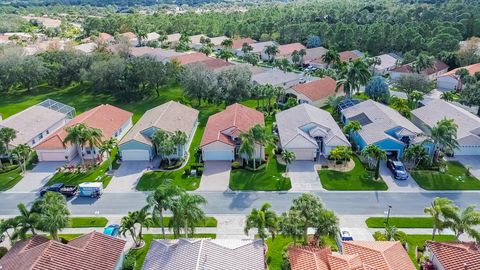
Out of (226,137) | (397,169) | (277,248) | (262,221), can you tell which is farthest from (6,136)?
(397,169)

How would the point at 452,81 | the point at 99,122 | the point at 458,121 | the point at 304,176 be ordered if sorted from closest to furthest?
the point at 304,176
the point at 458,121
the point at 99,122
the point at 452,81

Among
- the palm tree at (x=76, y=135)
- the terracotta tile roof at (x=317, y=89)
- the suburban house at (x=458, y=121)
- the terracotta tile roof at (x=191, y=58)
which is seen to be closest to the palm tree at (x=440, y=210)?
the suburban house at (x=458, y=121)

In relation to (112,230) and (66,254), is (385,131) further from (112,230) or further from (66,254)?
(66,254)

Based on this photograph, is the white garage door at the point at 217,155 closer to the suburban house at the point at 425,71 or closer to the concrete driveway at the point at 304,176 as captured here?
the concrete driveway at the point at 304,176

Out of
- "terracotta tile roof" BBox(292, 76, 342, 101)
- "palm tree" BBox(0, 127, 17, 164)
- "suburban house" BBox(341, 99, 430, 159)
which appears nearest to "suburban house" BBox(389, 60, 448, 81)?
"terracotta tile roof" BBox(292, 76, 342, 101)

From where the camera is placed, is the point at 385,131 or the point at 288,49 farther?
the point at 288,49

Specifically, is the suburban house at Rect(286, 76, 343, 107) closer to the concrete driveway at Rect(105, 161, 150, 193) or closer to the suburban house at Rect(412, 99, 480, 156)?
the suburban house at Rect(412, 99, 480, 156)

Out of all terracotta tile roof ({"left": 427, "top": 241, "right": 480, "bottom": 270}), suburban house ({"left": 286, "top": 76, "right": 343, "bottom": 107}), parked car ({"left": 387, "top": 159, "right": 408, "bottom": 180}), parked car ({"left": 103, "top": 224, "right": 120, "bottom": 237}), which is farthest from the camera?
suburban house ({"left": 286, "top": 76, "right": 343, "bottom": 107})
